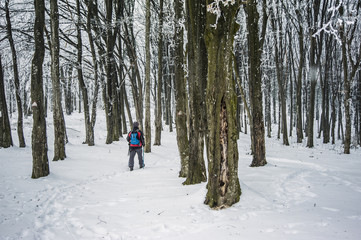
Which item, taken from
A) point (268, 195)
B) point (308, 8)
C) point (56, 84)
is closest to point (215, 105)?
point (268, 195)

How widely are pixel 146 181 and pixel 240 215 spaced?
380cm

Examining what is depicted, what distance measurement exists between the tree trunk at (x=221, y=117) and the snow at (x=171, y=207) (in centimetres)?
39

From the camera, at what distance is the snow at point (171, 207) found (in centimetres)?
341

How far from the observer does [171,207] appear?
4504mm

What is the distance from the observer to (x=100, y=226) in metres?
3.83

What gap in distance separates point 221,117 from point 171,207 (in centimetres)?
202

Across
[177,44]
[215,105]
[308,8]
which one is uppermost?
[308,8]

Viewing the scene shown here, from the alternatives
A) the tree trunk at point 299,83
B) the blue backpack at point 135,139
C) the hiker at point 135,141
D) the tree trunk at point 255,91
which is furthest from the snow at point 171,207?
the tree trunk at point 299,83

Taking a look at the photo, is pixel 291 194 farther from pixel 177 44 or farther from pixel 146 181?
pixel 177 44

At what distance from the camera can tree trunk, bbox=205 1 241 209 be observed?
4094 mm

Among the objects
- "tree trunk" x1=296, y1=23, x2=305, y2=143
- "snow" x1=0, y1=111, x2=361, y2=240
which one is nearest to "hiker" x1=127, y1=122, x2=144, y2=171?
"snow" x1=0, y1=111, x2=361, y2=240

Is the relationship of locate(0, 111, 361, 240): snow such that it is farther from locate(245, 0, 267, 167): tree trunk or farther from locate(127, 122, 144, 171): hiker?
locate(127, 122, 144, 171): hiker

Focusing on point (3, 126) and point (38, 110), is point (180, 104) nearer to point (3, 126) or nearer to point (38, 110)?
point (38, 110)

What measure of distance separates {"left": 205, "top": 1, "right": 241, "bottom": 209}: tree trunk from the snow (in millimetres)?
392
